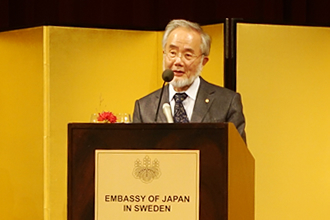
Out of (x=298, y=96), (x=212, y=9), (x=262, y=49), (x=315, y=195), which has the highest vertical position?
(x=212, y=9)

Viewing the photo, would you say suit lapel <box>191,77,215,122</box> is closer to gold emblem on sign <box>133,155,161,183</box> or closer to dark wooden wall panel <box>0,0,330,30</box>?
gold emblem on sign <box>133,155,161,183</box>

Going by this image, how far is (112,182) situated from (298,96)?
2.32 metres

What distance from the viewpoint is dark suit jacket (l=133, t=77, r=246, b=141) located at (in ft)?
9.32

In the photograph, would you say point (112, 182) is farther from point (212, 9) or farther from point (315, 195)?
point (212, 9)

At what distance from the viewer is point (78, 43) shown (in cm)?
390

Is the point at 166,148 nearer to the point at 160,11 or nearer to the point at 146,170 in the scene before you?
the point at 146,170

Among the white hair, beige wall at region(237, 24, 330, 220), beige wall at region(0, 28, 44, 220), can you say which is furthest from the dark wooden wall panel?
the white hair

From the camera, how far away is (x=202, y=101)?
2.89 meters

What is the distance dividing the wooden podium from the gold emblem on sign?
4 centimetres

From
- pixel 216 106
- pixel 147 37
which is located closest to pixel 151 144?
pixel 216 106

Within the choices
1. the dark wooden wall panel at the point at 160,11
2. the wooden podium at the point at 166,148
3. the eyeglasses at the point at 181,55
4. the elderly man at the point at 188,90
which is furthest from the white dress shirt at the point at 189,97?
the dark wooden wall panel at the point at 160,11

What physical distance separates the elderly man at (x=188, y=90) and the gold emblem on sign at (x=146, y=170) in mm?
1139

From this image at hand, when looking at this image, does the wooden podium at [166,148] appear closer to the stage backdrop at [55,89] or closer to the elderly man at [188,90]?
the elderly man at [188,90]

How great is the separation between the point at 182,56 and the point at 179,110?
10.1 inches
